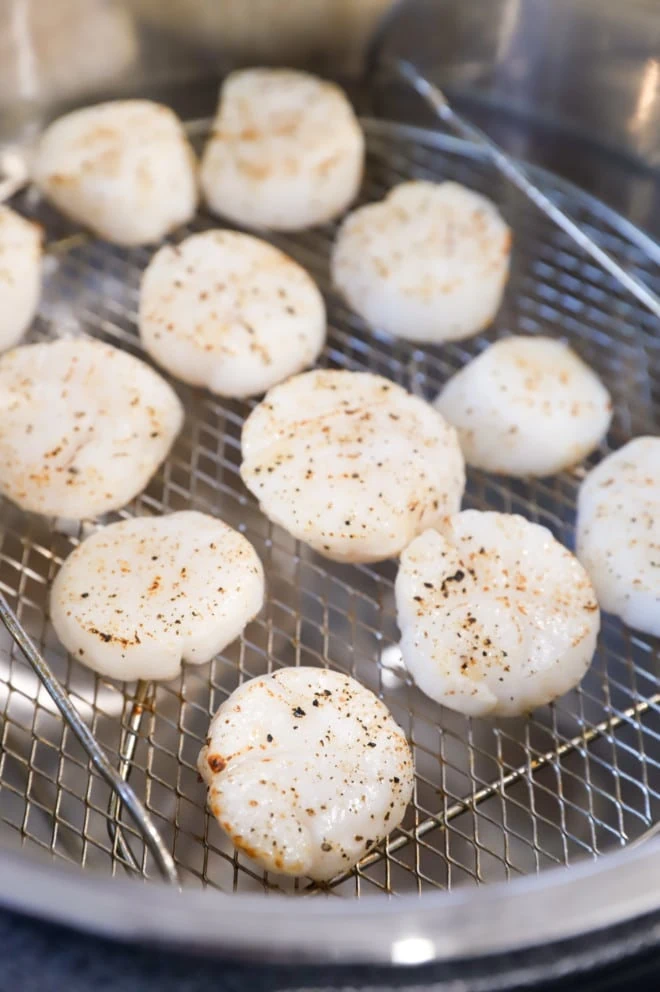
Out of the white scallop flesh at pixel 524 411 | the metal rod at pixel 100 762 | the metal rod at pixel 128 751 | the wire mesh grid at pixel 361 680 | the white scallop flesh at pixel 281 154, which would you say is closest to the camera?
the metal rod at pixel 100 762

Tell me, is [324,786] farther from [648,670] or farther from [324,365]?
[324,365]

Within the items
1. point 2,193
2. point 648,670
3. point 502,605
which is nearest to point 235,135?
point 2,193

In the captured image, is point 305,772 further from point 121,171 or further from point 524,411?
point 121,171

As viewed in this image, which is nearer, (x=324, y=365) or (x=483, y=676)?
(x=483, y=676)

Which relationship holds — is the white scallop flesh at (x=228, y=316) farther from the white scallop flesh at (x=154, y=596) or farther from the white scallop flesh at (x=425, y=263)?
the white scallop flesh at (x=154, y=596)

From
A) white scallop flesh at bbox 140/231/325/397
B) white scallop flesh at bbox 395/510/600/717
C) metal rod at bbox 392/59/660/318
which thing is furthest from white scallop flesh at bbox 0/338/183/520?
metal rod at bbox 392/59/660/318

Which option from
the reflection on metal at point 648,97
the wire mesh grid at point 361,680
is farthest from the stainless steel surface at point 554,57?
the wire mesh grid at point 361,680
